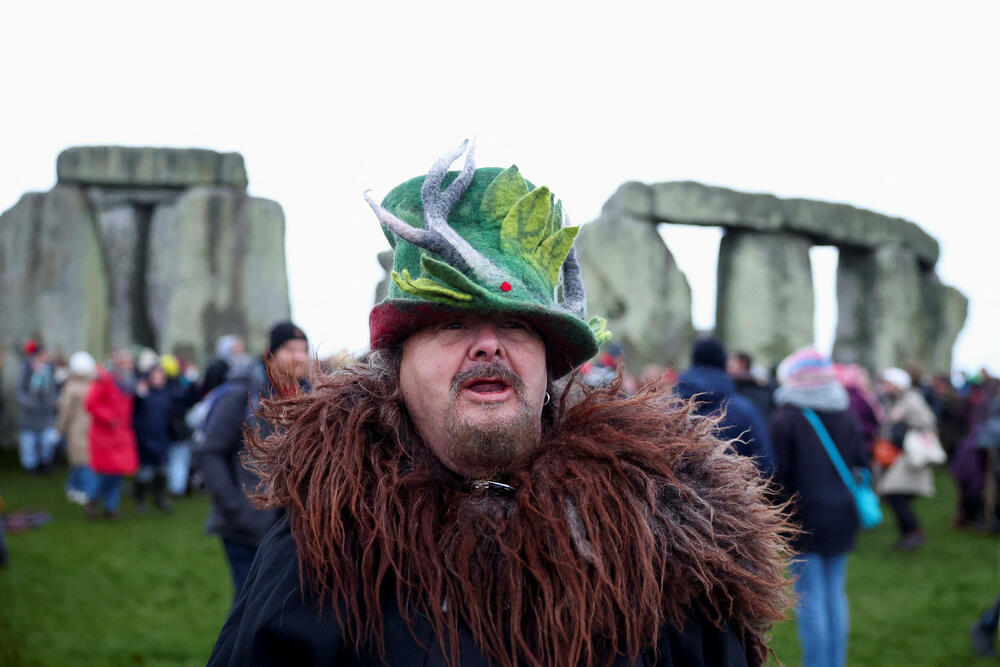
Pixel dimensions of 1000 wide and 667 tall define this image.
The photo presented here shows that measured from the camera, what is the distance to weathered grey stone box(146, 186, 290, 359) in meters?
13.1

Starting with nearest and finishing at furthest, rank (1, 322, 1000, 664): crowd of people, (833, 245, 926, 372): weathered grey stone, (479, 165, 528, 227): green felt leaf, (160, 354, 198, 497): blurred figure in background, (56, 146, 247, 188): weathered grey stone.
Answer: (479, 165, 528, 227): green felt leaf → (1, 322, 1000, 664): crowd of people → (160, 354, 198, 497): blurred figure in background → (56, 146, 247, 188): weathered grey stone → (833, 245, 926, 372): weathered grey stone

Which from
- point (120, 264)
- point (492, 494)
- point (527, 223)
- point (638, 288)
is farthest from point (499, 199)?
point (120, 264)

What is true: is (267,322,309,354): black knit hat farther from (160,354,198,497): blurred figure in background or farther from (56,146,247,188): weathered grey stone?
(56,146,247,188): weathered grey stone

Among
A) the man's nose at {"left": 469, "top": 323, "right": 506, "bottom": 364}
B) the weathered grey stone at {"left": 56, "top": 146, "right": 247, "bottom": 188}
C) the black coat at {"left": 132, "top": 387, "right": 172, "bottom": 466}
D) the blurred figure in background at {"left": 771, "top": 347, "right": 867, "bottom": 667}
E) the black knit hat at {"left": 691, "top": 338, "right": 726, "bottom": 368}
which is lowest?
the black coat at {"left": 132, "top": 387, "right": 172, "bottom": 466}

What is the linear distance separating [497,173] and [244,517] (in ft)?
8.12

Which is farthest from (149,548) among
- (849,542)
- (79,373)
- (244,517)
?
(849,542)

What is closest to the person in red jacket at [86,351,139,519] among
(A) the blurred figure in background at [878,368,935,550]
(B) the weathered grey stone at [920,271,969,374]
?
(A) the blurred figure in background at [878,368,935,550]

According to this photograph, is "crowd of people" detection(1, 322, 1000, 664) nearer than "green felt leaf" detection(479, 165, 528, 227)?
No

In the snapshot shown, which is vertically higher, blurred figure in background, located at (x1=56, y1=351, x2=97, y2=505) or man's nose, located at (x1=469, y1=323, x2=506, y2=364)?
man's nose, located at (x1=469, y1=323, x2=506, y2=364)

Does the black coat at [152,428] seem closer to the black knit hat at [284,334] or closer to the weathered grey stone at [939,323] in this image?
the black knit hat at [284,334]

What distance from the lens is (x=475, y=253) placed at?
5.06 feet

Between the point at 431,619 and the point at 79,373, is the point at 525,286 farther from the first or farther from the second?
the point at 79,373

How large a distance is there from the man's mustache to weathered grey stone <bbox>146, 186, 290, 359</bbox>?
39.1 feet

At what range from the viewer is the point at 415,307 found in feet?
5.13
